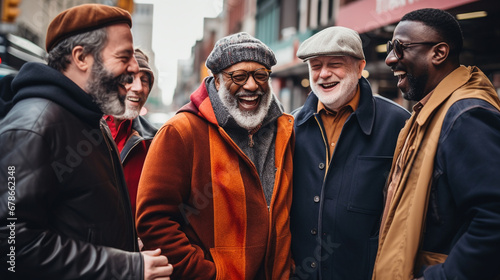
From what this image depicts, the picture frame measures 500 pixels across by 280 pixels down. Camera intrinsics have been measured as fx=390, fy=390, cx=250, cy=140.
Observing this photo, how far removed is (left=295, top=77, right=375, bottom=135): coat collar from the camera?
275 centimetres

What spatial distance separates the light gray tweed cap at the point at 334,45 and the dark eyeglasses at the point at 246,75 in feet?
1.42

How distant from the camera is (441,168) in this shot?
1.98 metres

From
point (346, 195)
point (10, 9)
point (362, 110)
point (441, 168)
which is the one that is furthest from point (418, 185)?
point (10, 9)

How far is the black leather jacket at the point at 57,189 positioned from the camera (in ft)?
4.84

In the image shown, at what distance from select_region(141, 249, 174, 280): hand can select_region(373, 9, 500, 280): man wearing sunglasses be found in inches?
47.2

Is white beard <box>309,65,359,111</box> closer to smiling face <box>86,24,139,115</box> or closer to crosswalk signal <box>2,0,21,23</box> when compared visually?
smiling face <box>86,24,139,115</box>

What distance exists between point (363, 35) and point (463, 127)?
8.63 meters

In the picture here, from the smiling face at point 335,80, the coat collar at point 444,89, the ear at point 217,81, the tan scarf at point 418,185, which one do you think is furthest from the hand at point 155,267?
the smiling face at point 335,80

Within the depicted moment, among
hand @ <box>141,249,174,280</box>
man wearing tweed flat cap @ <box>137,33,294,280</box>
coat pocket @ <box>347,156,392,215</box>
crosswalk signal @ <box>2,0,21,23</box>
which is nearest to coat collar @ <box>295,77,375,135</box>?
coat pocket @ <box>347,156,392,215</box>

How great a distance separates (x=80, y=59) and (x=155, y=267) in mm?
1038

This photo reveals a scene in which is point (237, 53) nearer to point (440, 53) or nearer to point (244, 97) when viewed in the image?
point (244, 97)

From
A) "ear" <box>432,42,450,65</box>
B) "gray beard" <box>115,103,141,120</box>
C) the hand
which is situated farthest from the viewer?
"gray beard" <box>115,103,141,120</box>

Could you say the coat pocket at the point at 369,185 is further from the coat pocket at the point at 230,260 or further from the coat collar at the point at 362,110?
the coat pocket at the point at 230,260

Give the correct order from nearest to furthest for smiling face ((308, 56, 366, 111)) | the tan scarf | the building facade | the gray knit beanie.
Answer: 1. the tan scarf
2. the gray knit beanie
3. smiling face ((308, 56, 366, 111))
4. the building facade
